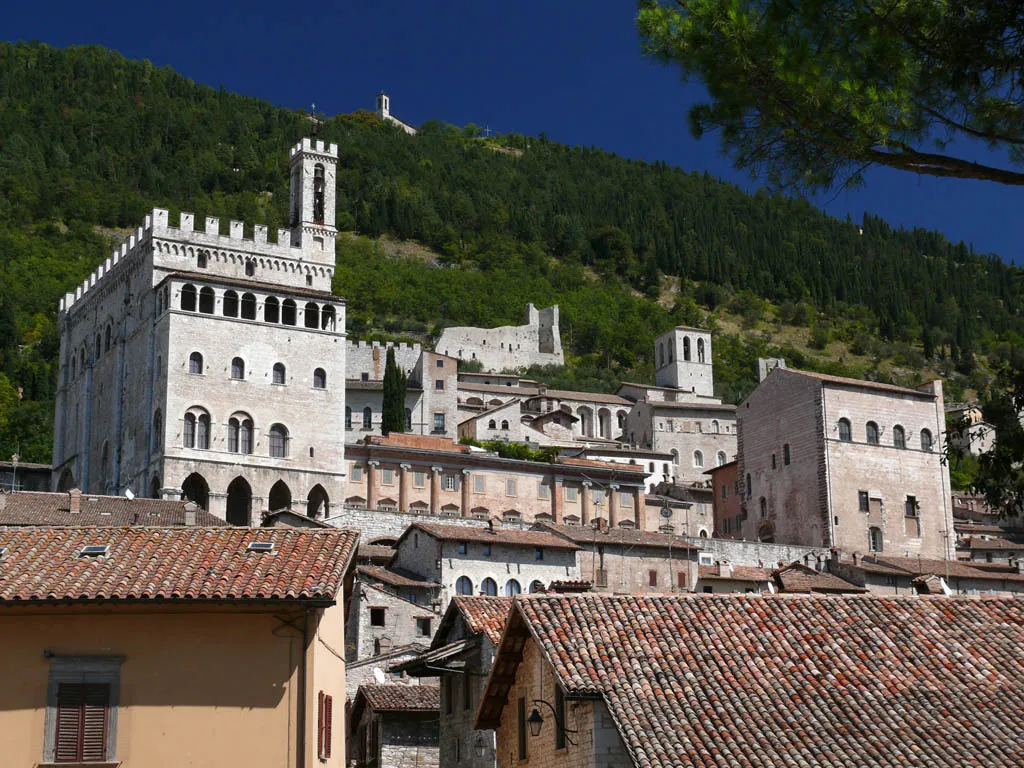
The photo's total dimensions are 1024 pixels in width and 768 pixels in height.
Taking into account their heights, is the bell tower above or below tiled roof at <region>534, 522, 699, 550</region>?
above

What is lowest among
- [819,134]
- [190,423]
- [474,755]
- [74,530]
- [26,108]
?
[474,755]

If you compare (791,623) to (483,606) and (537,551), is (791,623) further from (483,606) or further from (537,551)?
(537,551)

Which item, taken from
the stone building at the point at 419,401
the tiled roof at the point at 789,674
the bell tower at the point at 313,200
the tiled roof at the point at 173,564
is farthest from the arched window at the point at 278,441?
the tiled roof at the point at 173,564

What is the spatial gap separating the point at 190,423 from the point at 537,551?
23025 millimetres

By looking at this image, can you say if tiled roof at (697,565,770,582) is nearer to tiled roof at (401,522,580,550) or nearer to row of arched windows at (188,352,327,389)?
tiled roof at (401,522,580,550)

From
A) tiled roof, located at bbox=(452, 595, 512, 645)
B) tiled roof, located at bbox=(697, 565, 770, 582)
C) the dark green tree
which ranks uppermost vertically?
the dark green tree

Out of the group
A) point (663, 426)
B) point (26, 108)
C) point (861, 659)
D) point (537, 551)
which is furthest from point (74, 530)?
point (26, 108)

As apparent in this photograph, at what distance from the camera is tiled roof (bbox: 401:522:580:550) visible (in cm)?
5975

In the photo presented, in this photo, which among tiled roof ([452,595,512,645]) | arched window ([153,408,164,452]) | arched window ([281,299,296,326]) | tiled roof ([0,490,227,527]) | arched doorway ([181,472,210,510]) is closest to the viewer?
tiled roof ([452,595,512,645])

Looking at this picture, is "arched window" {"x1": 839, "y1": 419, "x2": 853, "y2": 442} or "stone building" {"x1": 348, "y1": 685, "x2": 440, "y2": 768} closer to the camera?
"stone building" {"x1": 348, "y1": 685, "x2": 440, "y2": 768}

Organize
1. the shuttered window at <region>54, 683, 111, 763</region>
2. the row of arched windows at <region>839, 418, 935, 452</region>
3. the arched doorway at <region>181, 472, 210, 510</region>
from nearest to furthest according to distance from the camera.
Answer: the shuttered window at <region>54, 683, 111, 763</region> < the arched doorway at <region>181, 472, 210, 510</region> < the row of arched windows at <region>839, 418, 935, 452</region>

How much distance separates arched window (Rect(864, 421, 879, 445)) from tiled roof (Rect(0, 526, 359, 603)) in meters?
66.0

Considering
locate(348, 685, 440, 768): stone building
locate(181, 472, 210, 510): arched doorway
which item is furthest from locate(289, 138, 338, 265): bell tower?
locate(348, 685, 440, 768): stone building

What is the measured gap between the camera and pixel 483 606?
31.1 m
